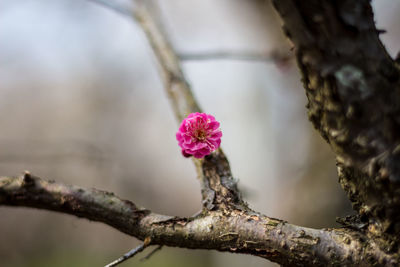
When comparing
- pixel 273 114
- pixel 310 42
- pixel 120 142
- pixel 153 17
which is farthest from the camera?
pixel 120 142

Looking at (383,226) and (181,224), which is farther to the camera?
(181,224)

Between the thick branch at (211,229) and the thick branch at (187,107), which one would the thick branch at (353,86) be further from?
the thick branch at (187,107)

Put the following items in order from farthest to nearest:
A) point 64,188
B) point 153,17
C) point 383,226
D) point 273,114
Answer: point 273,114, point 153,17, point 64,188, point 383,226

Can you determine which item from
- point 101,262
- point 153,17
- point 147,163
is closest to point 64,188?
point 153,17

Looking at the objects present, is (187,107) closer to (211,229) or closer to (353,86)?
(211,229)

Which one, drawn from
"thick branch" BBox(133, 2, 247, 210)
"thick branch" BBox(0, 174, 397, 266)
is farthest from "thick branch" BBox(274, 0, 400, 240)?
"thick branch" BBox(133, 2, 247, 210)

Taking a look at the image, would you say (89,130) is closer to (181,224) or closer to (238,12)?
(238,12)
